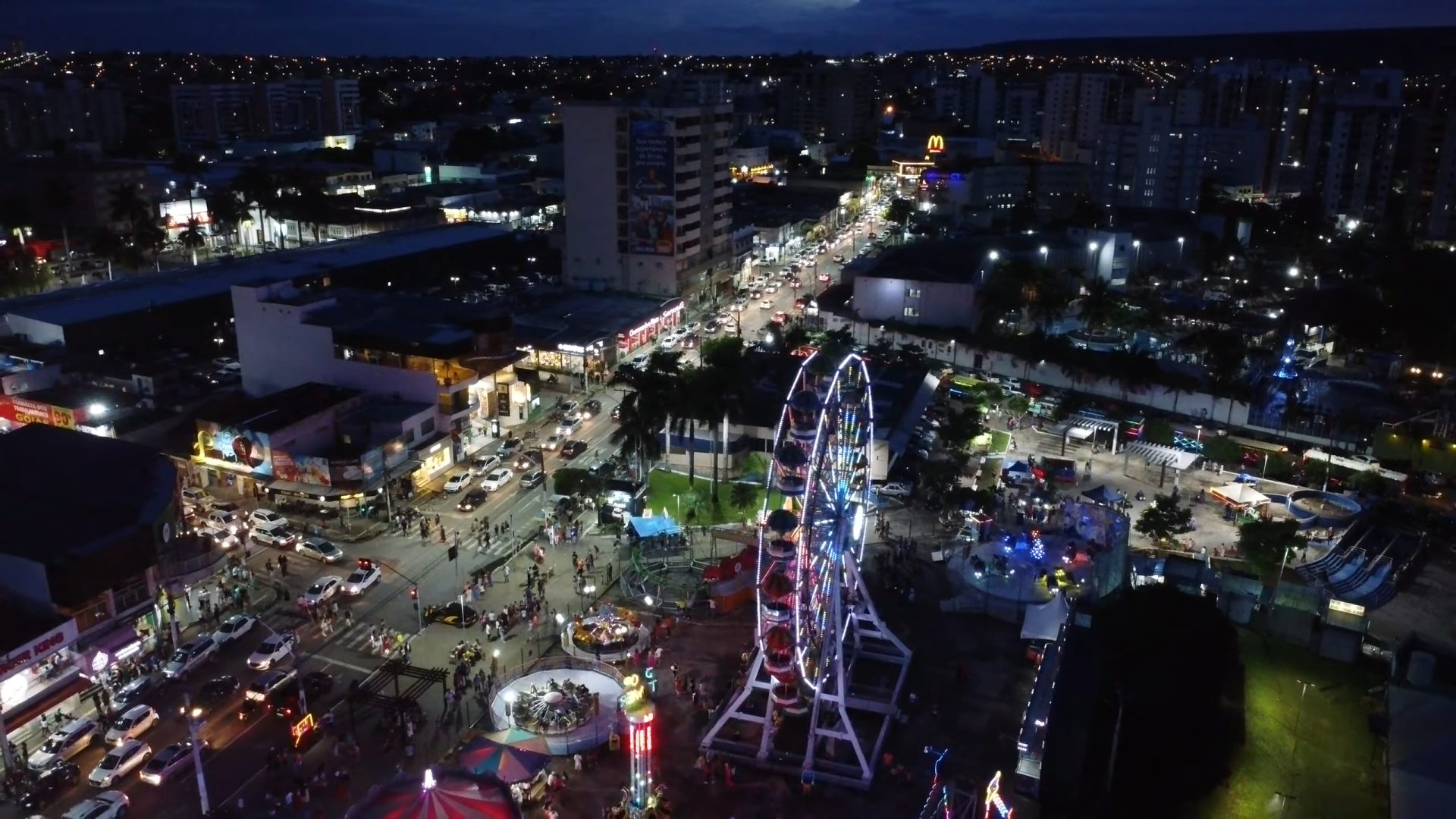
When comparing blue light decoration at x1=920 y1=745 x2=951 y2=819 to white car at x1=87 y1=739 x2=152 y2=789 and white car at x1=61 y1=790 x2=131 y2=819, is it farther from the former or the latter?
white car at x1=87 y1=739 x2=152 y2=789

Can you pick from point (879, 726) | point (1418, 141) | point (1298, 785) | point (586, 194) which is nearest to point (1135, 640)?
point (1298, 785)

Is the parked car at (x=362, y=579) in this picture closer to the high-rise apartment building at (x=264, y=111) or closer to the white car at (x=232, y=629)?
the white car at (x=232, y=629)

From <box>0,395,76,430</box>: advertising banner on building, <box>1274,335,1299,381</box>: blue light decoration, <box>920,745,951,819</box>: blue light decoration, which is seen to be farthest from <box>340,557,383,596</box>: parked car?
<box>1274,335,1299,381</box>: blue light decoration

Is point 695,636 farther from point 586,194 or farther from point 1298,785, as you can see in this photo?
point 586,194

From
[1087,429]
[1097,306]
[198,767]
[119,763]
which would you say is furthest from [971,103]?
[198,767]

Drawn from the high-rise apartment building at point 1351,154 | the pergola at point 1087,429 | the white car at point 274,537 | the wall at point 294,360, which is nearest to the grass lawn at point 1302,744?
the pergola at point 1087,429

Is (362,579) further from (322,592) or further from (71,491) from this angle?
(71,491)
